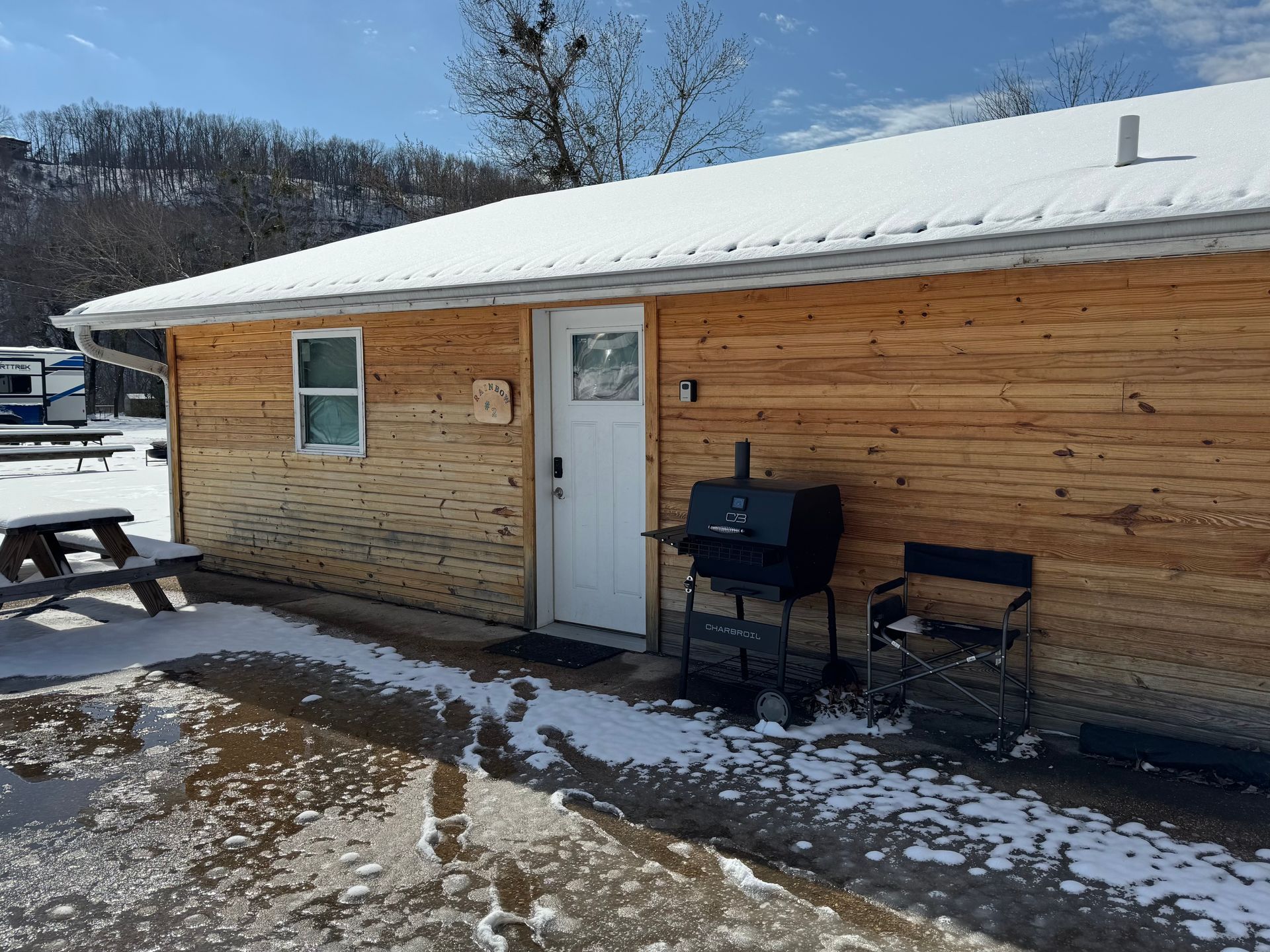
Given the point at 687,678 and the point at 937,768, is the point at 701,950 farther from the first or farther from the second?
the point at 687,678

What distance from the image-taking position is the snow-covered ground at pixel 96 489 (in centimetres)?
720

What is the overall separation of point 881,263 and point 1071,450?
46.6 inches

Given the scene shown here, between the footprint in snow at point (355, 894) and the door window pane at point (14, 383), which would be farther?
the door window pane at point (14, 383)

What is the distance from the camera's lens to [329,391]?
7.64 m

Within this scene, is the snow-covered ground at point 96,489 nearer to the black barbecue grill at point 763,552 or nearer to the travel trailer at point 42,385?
the black barbecue grill at point 763,552

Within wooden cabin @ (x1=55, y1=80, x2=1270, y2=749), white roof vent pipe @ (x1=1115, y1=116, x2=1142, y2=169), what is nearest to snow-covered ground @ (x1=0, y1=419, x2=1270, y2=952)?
wooden cabin @ (x1=55, y1=80, x2=1270, y2=749)

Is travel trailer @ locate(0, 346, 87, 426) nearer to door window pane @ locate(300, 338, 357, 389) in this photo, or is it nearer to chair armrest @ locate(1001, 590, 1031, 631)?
door window pane @ locate(300, 338, 357, 389)

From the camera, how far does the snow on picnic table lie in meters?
3.14

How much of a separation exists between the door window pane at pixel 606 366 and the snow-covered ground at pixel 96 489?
3433 mm

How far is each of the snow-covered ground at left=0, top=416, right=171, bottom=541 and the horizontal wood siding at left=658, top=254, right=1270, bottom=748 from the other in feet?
16.5

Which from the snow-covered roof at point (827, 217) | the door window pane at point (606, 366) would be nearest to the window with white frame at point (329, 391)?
the snow-covered roof at point (827, 217)

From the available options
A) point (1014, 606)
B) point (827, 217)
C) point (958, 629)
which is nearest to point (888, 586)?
point (958, 629)

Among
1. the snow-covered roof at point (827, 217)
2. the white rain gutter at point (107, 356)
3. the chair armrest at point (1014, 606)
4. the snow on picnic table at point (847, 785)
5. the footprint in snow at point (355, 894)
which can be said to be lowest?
the footprint in snow at point (355, 894)

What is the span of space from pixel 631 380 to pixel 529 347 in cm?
72
